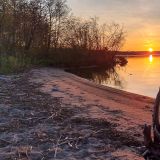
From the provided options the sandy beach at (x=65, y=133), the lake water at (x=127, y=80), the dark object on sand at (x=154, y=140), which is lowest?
the lake water at (x=127, y=80)

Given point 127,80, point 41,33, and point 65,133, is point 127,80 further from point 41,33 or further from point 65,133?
point 65,133

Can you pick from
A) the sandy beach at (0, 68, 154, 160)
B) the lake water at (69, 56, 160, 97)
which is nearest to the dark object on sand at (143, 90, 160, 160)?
the sandy beach at (0, 68, 154, 160)

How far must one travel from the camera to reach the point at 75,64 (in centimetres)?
6956

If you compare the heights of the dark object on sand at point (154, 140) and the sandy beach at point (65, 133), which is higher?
the dark object on sand at point (154, 140)

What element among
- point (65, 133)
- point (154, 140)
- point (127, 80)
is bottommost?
point (127, 80)

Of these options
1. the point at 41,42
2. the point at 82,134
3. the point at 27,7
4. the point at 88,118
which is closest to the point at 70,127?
the point at 82,134

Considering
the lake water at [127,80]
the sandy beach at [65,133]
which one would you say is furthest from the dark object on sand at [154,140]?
the lake water at [127,80]

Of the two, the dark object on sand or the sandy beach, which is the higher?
the dark object on sand

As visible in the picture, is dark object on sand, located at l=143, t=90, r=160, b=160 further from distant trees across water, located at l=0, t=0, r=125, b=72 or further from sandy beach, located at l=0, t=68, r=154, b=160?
distant trees across water, located at l=0, t=0, r=125, b=72

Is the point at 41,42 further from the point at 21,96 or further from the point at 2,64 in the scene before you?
the point at 21,96

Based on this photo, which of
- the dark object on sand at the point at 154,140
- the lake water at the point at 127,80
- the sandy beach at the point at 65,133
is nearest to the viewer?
the dark object on sand at the point at 154,140

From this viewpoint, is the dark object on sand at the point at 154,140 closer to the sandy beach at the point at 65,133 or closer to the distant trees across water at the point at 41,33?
the sandy beach at the point at 65,133

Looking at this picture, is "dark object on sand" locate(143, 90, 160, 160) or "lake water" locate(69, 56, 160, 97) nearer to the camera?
"dark object on sand" locate(143, 90, 160, 160)

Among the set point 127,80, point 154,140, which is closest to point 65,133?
point 154,140
